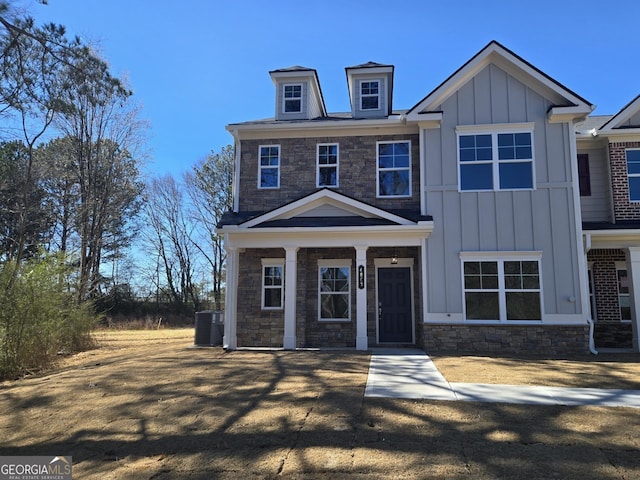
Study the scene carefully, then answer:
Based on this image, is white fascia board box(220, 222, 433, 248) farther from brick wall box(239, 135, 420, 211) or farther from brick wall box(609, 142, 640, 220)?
brick wall box(609, 142, 640, 220)

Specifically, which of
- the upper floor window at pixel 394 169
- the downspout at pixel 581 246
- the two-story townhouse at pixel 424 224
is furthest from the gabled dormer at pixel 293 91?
the downspout at pixel 581 246

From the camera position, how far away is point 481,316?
10930 mm

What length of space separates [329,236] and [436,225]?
272 cm

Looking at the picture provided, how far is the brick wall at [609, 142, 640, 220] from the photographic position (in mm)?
11914

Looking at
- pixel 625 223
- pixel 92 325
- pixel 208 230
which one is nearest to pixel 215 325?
pixel 92 325

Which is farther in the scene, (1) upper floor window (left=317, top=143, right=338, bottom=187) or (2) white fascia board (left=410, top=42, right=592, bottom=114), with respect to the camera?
(1) upper floor window (left=317, top=143, right=338, bottom=187)

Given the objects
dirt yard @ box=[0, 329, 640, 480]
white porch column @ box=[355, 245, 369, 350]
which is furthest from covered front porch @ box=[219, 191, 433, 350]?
dirt yard @ box=[0, 329, 640, 480]

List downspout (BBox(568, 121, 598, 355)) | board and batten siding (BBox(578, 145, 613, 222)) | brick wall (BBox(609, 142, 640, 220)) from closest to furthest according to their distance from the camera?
1. downspout (BBox(568, 121, 598, 355))
2. brick wall (BBox(609, 142, 640, 220))
3. board and batten siding (BBox(578, 145, 613, 222))

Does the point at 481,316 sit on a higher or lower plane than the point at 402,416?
higher

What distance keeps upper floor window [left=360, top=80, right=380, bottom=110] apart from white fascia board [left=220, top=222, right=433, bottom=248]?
4.65m

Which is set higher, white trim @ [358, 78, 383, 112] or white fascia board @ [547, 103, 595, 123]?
white trim @ [358, 78, 383, 112]

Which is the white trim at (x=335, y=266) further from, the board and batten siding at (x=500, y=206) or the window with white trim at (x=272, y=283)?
the board and batten siding at (x=500, y=206)

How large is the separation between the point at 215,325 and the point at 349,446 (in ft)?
28.7

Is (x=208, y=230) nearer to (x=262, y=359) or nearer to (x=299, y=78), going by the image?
(x=299, y=78)
